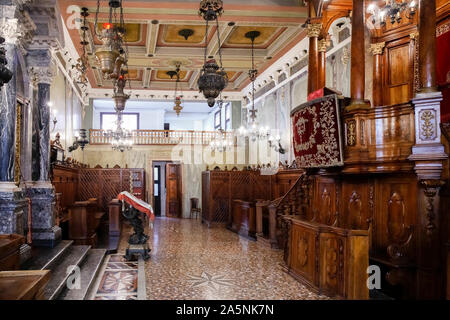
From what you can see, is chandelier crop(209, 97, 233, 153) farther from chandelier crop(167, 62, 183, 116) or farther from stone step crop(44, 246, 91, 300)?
stone step crop(44, 246, 91, 300)

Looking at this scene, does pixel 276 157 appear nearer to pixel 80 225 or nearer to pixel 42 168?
pixel 80 225

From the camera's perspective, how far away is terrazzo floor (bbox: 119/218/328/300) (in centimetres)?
512

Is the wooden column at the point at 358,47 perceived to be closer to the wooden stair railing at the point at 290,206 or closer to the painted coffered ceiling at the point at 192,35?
the wooden stair railing at the point at 290,206

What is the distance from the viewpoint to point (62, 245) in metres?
6.77

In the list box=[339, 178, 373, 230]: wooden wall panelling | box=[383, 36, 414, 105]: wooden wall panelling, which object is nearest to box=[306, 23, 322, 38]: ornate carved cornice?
box=[383, 36, 414, 105]: wooden wall panelling

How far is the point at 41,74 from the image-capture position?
23.5 ft

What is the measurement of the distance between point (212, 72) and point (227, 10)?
12.1ft

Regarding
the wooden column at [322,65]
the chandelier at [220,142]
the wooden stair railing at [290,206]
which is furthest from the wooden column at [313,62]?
the chandelier at [220,142]

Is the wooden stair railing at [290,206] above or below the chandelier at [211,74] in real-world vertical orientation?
below

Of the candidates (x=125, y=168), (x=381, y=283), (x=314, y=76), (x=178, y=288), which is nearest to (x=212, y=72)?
(x=314, y=76)

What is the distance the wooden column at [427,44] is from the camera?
478 centimetres

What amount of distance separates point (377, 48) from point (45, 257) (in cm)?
710

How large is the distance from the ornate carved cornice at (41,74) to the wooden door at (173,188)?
989 centimetres

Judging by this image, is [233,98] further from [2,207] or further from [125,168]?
[2,207]
